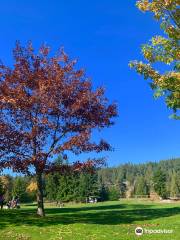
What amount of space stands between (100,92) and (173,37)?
974cm

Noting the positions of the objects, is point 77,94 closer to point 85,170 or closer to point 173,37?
point 85,170

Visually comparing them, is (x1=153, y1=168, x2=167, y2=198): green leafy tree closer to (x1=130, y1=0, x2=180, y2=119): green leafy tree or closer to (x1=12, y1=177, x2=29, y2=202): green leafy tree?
(x1=12, y1=177, x2=29, y2=202): green leafy tree

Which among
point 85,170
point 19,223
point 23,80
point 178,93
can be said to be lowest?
point 19,223

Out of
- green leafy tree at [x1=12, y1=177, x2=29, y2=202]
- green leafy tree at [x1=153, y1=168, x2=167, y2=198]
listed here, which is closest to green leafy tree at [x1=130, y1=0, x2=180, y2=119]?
green leafy tree at [x1=12, y1=177, x2=29, y2=202]

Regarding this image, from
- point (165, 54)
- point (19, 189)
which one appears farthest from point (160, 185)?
point (165, 54)

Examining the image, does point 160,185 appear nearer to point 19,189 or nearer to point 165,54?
point 19,189

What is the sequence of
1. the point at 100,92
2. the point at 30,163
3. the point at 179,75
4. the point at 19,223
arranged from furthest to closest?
1. the point at 100,92
2. the point at 30,163
3. the point at 19,223
4. the point at 179,75

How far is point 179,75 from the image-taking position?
15.7 meters

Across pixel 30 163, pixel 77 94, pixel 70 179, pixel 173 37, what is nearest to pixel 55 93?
pixel 77 94

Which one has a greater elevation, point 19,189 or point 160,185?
point 160,185

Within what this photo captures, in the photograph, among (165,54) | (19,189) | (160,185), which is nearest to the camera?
(165,54)

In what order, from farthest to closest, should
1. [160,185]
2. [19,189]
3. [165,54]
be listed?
[160,185]
[19,189]
[165,54]

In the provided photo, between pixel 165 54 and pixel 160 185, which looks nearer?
pixel 165 54

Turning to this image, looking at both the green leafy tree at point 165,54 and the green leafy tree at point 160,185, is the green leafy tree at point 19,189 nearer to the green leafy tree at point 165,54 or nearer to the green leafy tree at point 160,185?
the green leafy tree at point 160,185
